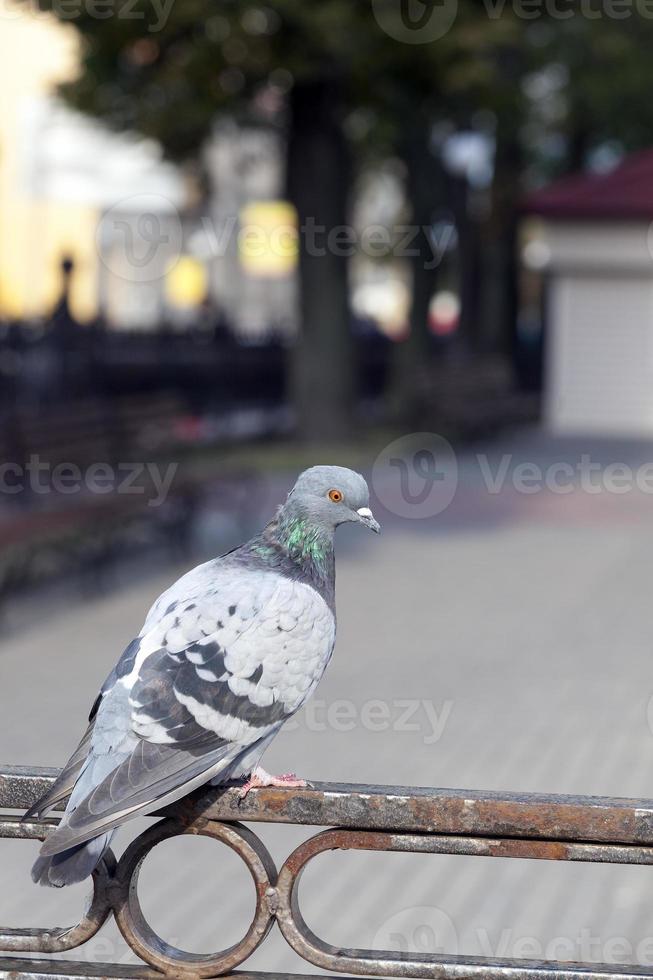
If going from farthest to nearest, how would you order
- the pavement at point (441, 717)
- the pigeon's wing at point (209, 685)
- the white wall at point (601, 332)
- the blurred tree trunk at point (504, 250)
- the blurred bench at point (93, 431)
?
1. the blurred tree trunk at point (504, 250)
2. the white wall at point (601, 332)
3. the blurred bench at point (93, 431)
4. the pavement at point (441, 717)
5. the pigeon's wing at point (209, 685)

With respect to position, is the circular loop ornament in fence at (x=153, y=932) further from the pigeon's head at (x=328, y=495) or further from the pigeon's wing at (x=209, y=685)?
the pigeon's head at (x=328, y=495)

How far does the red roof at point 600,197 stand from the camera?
2769cm

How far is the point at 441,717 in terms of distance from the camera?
8070 millimetres

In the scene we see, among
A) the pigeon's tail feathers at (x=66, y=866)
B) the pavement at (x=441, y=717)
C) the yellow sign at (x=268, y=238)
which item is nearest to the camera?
the pigeon's tail feathers at (x=66, y=866)

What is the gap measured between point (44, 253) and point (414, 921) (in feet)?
132

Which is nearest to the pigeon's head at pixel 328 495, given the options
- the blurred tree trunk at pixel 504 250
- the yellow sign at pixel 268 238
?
the yellow sign at pixel 268 238

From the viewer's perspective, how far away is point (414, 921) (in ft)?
17.3

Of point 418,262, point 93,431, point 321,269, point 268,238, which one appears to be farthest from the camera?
point 418,262

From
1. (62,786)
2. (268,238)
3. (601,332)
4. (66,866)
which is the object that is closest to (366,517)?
(62,786)

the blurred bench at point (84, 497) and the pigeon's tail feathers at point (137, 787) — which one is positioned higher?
the pigeon's tail feathers at point (137, 787)

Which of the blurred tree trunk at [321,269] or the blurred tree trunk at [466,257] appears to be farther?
the blurred tree trunk at [466,257]

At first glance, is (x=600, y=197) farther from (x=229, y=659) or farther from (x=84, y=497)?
(x=229, y=659)

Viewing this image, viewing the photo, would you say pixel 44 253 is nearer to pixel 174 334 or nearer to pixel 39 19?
pixel 174 334

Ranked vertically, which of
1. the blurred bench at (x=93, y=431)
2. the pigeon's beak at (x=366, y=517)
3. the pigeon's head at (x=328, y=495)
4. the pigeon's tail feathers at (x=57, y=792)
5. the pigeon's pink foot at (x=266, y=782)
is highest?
the pigeon's head at (x=328, y=495)
